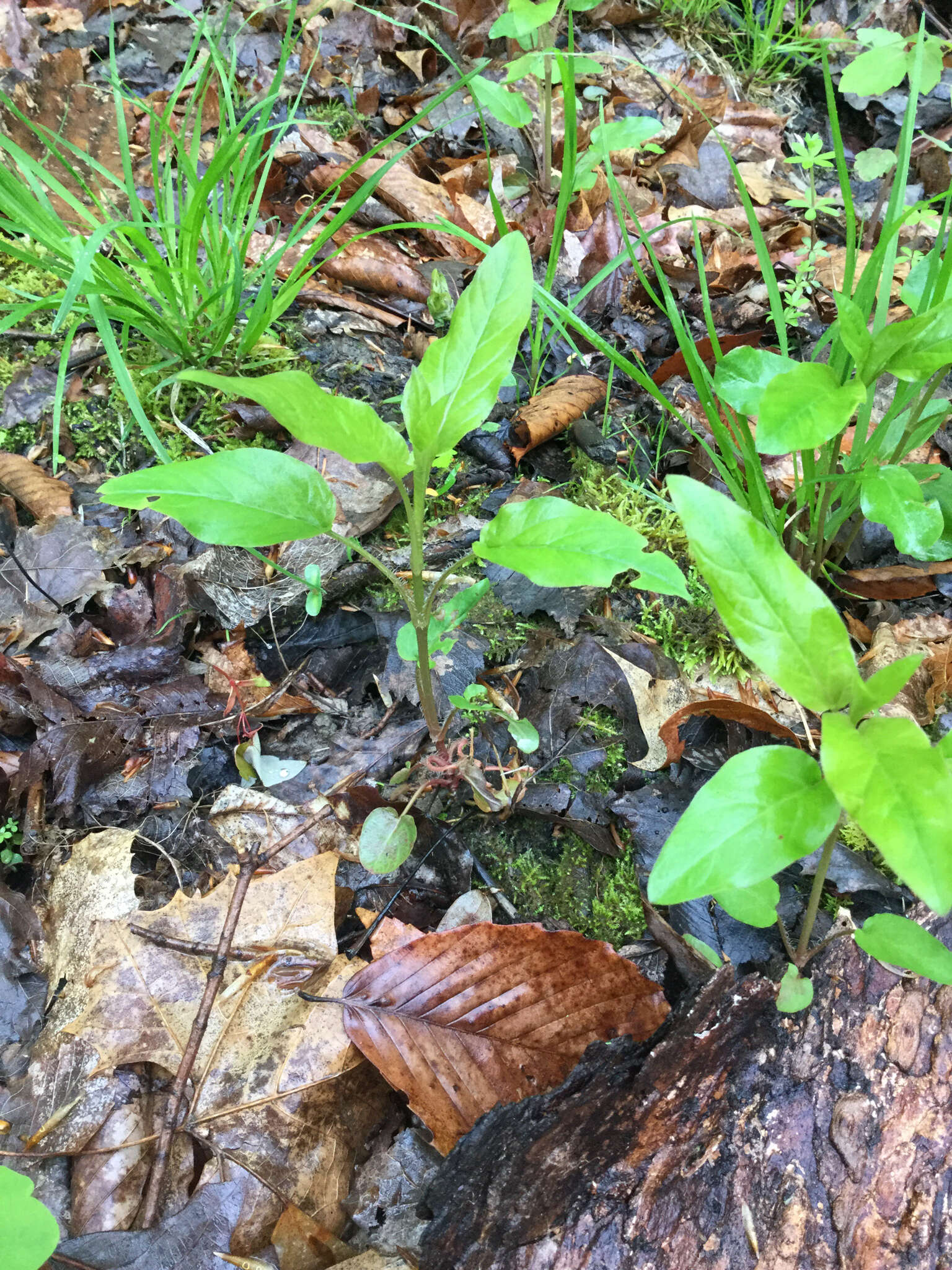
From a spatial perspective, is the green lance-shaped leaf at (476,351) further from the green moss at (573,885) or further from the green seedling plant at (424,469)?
the green moss at (573,885)

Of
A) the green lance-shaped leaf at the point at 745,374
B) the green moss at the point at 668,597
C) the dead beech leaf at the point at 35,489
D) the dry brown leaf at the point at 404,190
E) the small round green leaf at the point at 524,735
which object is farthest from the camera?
the dry brown leaf at the point at 404,190

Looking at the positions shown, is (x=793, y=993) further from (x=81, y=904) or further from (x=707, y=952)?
(x=81, y=904)

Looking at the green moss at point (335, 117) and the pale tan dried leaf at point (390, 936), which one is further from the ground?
the green moss at point (335, 117)

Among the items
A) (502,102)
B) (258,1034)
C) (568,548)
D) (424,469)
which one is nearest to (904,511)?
(568,548)

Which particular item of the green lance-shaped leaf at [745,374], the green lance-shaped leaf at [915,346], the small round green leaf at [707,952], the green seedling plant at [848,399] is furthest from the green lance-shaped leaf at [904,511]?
the small round green leaf at [707,952]

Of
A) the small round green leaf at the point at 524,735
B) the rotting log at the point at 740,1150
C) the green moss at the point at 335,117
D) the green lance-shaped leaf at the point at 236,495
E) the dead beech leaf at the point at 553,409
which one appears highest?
the green moss at the point at 335,117

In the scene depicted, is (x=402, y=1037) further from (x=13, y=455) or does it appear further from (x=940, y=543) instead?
(x=13, y=455)
